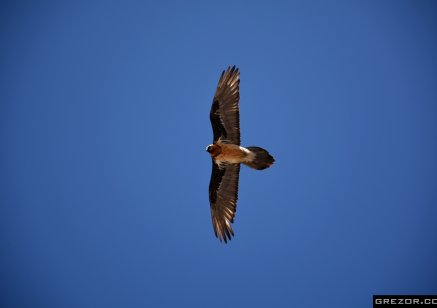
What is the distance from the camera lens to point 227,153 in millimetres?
11828

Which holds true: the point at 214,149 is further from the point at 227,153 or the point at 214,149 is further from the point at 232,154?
the point at 232,154

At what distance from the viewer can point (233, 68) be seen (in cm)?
1177

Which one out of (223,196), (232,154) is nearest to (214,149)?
(232,154)

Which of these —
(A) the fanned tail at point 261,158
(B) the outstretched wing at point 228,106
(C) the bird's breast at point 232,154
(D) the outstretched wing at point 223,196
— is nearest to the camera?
(A) the fanned tail at point 261,158

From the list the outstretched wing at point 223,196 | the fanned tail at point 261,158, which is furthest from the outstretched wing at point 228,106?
the outstretched wing at point 223,196

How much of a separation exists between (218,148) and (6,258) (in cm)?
5891

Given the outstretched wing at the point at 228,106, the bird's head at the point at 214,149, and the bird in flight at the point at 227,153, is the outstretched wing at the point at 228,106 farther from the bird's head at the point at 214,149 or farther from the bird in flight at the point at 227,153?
the bird's head at the point at 214,149

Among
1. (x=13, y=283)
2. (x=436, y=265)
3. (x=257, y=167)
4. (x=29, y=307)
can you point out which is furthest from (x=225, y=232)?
(x=13, y=283)

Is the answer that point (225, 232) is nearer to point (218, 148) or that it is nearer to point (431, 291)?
point (218, 148)

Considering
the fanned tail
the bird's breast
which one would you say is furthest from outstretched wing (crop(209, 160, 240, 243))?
the fanned tail

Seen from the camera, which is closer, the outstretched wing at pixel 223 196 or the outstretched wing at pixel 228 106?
the outstretched wing at pixel 228 106

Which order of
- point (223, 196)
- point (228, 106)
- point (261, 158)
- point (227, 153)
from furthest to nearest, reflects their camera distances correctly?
point (223, 196) → point (227, 153) → point (228, 106) → point (261, 158)

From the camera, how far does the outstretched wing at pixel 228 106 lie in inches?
461

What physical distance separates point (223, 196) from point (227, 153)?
135cm
